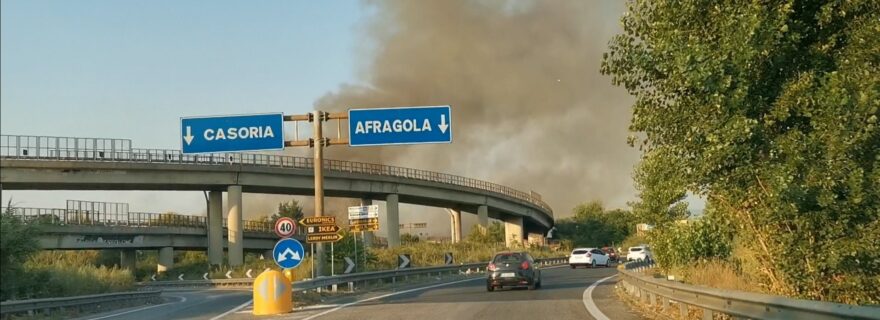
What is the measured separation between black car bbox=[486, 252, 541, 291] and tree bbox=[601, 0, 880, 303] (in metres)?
13.0

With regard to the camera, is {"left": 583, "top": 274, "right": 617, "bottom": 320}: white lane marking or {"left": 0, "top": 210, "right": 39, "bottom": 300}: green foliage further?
{"left": 0, "top": 210, "right": 39, "bottom": 300}: green foliage

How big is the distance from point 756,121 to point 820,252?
95.4 inches

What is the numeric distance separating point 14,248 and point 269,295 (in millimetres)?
8569

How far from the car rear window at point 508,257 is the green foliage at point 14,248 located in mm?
14432

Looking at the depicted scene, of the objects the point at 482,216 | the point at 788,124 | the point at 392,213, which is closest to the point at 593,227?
the point at 482,216

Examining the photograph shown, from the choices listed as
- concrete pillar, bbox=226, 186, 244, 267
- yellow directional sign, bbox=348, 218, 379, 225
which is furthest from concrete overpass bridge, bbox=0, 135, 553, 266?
yellow directional sign, bbox=348, 218, 379, 225

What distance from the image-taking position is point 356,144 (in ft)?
83.4

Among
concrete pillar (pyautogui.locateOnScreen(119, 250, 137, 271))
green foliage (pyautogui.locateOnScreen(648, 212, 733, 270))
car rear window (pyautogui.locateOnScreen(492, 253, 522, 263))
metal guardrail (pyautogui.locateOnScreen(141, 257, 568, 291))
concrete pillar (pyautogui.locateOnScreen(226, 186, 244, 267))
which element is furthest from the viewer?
concrete pillar (pyautogui.locateOnScreen(119, 250, 137, 271))

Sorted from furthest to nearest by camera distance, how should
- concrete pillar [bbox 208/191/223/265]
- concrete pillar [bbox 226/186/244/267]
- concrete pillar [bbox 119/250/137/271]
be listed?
concrete pillar [bbox 119/250/137/271] → concrete pillar [bbox 208/191/223/265] → concrete pillar [bbox 226/186/244/267]

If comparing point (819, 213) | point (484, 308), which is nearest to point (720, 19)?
point (819, 213)

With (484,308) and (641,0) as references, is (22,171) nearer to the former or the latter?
(484,308)

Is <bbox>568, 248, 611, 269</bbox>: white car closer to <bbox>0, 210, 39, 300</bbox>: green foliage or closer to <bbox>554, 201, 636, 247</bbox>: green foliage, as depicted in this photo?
<bbox>0, 210, 39, 300</bbox>: green foliage

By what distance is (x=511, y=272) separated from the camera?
88.2ft

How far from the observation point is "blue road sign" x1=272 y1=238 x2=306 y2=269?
2194 cm
